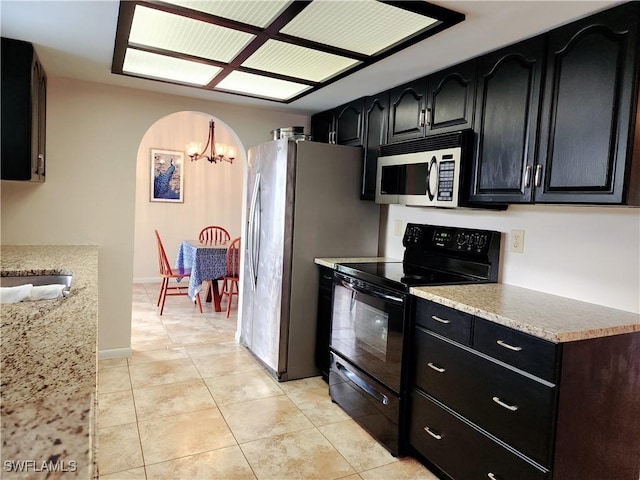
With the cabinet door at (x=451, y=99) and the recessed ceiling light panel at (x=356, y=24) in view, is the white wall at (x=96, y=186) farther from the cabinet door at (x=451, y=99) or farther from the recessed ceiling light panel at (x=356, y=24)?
the cabinet door at (x=451, y=99)

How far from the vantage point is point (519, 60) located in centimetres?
205

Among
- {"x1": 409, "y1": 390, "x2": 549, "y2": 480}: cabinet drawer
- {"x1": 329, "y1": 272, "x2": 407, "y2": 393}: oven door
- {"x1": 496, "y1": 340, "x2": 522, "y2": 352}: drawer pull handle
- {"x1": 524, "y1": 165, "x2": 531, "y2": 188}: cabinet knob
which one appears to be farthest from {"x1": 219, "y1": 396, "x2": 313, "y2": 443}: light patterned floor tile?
{"x1": 524, "y1": 165, "x2": 531, "y2": 188}: cabinet knob

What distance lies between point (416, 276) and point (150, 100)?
2.50m

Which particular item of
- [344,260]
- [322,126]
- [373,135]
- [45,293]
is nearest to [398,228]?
[344,260]

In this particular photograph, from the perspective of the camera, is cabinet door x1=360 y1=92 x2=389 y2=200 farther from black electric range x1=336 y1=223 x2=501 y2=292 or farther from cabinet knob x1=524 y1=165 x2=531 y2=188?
cabinet knob x1=524 y1=165 x2=531 y2=188

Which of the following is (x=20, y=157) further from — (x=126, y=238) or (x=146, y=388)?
(x=146, y=388)

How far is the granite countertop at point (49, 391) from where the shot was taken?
0.57 metres

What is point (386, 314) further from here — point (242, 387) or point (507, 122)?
point (242, 387)

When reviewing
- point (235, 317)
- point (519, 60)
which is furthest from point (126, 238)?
point (519, 60)

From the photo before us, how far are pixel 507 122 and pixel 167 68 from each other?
82.2 inches

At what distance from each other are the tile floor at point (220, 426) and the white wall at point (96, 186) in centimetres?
60

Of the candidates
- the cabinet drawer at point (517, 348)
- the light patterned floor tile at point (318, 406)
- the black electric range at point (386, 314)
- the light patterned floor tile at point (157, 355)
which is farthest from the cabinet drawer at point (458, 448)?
the light patterned floor tile at point (157, 355)

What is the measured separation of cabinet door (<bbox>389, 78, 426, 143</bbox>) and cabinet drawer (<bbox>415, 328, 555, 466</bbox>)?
132 cm

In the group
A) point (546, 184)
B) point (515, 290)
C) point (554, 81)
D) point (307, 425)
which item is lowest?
point (307, 425)
